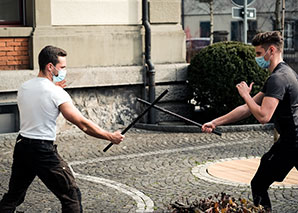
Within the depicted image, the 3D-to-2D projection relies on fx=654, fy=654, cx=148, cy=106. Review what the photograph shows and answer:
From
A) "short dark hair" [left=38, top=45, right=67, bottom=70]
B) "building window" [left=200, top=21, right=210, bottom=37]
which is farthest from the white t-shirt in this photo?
"building window" [left=200, top=21, right=210, bottom=37]

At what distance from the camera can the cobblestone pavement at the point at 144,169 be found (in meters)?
6.89

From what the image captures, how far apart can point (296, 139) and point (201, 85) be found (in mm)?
6955

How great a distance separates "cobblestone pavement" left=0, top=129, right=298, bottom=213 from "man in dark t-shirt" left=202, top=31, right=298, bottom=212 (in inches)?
38.2

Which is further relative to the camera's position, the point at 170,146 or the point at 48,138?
the point at 170,146

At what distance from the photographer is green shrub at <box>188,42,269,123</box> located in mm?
12148

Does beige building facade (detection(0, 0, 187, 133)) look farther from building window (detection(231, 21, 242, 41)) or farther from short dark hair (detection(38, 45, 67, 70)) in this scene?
building window (detection(231, 21, 242, 41))

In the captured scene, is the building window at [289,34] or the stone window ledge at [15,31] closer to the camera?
the stone window ledge at [15,31]

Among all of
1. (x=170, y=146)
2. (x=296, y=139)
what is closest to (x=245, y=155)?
(x=170, y=146)

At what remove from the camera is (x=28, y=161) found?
5.31m

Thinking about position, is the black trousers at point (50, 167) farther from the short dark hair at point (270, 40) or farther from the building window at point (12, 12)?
the building window at point (12, 12)

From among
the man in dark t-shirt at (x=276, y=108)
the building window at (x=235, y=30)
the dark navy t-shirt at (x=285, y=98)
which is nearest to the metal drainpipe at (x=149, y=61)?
the man in dark t-shirt at (x=276, y=108)

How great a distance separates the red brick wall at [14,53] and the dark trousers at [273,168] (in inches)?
260

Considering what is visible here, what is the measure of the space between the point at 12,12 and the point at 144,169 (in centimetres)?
457

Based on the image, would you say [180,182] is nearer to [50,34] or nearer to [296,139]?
[296,139]
